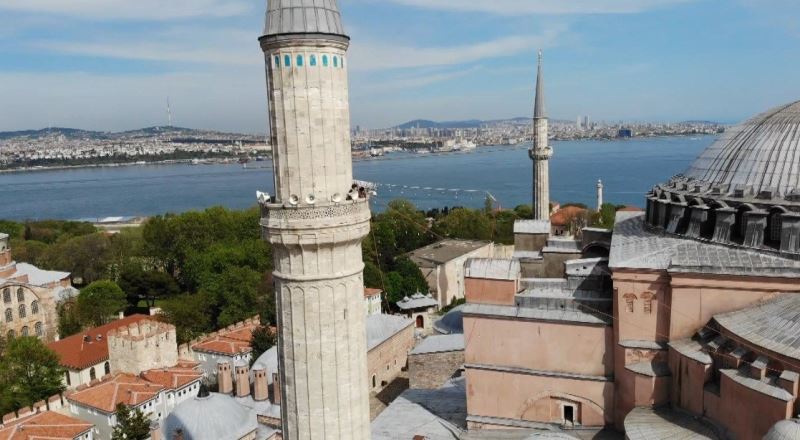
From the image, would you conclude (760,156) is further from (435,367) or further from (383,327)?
(383,327)

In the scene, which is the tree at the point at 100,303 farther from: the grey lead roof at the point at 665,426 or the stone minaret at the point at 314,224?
the grey lead roof at the point at 665,426

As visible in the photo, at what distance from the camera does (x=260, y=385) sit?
16938mm

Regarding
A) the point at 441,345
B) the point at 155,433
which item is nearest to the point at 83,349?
the point at 155,433

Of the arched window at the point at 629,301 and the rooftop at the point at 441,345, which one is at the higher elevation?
the arched window at the point at 629,301

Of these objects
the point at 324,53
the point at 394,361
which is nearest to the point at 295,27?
the point at 324,53

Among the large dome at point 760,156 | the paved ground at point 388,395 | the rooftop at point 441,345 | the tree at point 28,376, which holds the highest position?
the large dome at point 760,156

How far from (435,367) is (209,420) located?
21.3ft

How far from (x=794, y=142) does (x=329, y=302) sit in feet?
32.8

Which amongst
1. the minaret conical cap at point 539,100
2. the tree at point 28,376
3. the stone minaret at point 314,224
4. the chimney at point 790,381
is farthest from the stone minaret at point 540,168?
the tree at point 28,376

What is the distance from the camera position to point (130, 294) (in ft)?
107

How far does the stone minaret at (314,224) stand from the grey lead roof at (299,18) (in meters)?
0.01

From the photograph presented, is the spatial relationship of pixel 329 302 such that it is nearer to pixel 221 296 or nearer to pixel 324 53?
pixel 324 53

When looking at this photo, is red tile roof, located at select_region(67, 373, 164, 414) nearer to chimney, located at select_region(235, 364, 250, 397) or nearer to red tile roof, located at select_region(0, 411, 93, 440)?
red tile roof, located at select_region(0, 411, 93, 440)

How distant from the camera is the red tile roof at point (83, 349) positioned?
21.9 meters
